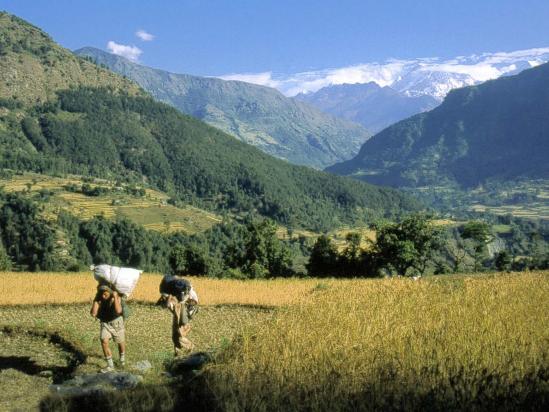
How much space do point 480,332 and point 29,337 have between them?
1295cm

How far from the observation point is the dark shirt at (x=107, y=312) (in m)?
11.9

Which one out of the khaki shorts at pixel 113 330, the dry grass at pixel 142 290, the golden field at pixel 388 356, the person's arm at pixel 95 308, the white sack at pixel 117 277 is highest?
the white sack at pixel 117 277

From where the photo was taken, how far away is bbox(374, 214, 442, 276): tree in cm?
4953

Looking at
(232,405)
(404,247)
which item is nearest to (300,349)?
(232,405)

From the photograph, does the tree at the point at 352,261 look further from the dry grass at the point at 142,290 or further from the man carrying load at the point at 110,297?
the man carrying load at the point at 110,297

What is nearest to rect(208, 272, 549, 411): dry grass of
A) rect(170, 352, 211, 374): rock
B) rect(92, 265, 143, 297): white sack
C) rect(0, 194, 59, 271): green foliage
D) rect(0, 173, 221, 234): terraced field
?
rect(170, 352, 211, 374): rock

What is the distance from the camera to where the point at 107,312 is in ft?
39.2

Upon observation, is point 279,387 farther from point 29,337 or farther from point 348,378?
point 29,337

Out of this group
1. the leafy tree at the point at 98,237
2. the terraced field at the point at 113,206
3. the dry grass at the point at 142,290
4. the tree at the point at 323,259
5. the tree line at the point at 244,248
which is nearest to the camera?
the dry grass at the point at 142,290

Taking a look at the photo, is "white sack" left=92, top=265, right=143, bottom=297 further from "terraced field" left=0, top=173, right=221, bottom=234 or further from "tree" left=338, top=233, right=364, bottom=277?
"terraced field" left=0, top=173, right=221, bottom=234

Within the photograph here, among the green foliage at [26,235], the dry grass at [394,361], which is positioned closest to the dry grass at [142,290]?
the dry grass at [394,361]

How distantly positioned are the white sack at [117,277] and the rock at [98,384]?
2.16 meters

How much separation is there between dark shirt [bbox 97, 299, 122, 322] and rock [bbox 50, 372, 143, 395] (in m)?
1.94

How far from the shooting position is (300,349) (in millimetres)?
9023
